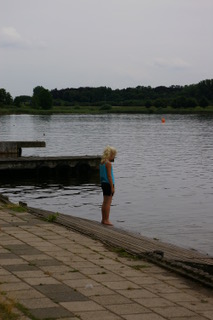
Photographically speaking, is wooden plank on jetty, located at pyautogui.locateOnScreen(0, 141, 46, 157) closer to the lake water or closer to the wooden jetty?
the wooden jetty

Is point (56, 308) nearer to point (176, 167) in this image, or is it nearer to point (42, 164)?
point (42, 164)

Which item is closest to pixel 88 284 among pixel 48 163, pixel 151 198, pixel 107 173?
pixel 107 173

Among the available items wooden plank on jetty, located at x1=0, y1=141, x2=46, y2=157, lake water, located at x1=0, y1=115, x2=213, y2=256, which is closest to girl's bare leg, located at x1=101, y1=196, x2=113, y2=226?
lake water, located at x1=0, y1=115, x2=213, y2=256

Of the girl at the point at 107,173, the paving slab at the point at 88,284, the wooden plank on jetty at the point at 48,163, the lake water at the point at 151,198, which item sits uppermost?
the girl at the point at 107,173

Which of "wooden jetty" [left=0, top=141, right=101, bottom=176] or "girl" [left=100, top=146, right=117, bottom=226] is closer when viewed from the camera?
"girl" [left=100, top=146, right=117, bottom=226]

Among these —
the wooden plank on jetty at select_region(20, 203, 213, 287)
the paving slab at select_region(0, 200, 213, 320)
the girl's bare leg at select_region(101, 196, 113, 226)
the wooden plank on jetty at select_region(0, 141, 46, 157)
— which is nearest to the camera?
the paving slab at select_region(0, 200, 213, 320)

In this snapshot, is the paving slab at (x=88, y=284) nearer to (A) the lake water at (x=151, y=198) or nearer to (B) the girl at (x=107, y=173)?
(B) the girl at (x=107, y=173)

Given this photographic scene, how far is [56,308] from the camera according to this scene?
587cm

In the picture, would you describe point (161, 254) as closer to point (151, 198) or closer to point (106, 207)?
point (106, 207)

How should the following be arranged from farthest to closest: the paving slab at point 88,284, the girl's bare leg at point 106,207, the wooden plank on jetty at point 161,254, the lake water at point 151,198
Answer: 1. the lake water at point 151,198
2. the girl's bare leg at point 106,207
3. the wooden plank on jetty at point 161,254
4. the paving slab at point 88,284

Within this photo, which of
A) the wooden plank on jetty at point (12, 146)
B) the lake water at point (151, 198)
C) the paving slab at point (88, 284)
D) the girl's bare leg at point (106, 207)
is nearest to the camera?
the paving slab at point (88, 284)

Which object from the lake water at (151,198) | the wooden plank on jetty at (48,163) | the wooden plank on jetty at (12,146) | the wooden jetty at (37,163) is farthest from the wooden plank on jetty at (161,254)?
the wooden plank on jetty at (12,146)

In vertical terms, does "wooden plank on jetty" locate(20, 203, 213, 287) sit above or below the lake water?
above

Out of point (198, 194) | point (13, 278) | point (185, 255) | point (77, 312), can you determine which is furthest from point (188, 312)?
point (198, 194)
